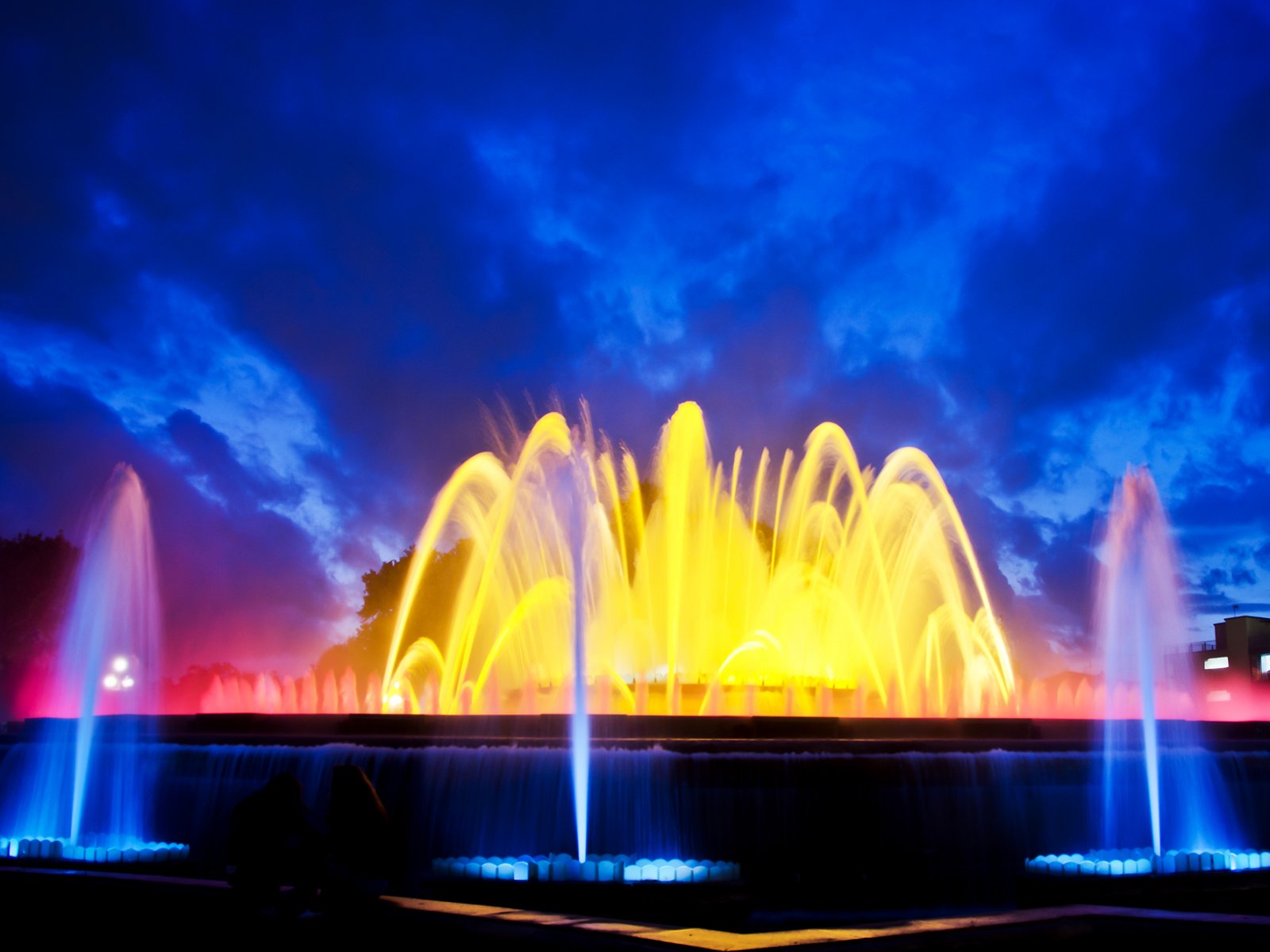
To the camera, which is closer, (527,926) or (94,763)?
(527,926)

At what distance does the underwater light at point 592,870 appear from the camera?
444 inches

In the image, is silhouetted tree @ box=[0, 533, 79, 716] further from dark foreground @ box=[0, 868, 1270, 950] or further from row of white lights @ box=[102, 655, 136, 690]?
dark foreground @ box=[0, 868, 1270, 950]

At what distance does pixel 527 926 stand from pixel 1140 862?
859 cm

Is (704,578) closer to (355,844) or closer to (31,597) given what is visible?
(355,844)

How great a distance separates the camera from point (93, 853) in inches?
500

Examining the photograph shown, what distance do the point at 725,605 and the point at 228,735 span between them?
13.5m

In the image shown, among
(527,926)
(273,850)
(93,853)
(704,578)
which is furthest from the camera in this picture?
(704,578)

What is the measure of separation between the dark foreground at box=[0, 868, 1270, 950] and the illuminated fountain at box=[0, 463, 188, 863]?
5.27m

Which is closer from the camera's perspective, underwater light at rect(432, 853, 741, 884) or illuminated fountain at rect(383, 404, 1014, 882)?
underwater light at rect(432, 853, 741, 884)

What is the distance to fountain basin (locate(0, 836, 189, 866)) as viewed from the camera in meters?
12.6

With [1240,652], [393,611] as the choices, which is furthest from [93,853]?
[1240,652]

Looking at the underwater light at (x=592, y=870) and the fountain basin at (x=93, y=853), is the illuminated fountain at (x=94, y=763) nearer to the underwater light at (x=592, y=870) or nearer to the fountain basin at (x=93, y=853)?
the fountain basin at (x=93, y=853)

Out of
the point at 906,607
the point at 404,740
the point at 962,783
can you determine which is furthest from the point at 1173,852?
the point at 906,607

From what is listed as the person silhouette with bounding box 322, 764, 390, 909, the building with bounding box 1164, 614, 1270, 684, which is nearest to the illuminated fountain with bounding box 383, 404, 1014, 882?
the person silhouette with bounding box 322, 764, 390, 909
